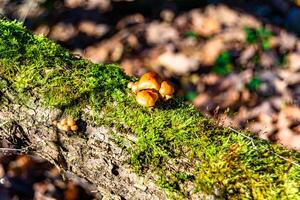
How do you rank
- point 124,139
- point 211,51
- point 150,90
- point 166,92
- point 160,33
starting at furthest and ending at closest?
point 160,33 → point 211,51 → point 166,92 → point 150,90 → point 124,139

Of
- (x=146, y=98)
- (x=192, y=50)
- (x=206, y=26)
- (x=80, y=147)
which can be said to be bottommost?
(x=80, y=147)

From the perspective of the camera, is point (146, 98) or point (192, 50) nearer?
point (146, 98)

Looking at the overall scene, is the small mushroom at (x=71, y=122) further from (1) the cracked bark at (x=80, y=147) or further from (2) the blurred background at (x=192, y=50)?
(2) the blurred background at (x=192, y=50)

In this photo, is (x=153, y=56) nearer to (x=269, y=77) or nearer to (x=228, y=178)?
(x=269, y=77)

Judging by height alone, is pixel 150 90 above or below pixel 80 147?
above

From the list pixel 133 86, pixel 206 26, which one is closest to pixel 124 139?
pixel 133 86

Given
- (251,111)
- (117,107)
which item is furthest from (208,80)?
(117,107)

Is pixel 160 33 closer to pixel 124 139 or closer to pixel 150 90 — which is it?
pixel 150 90
